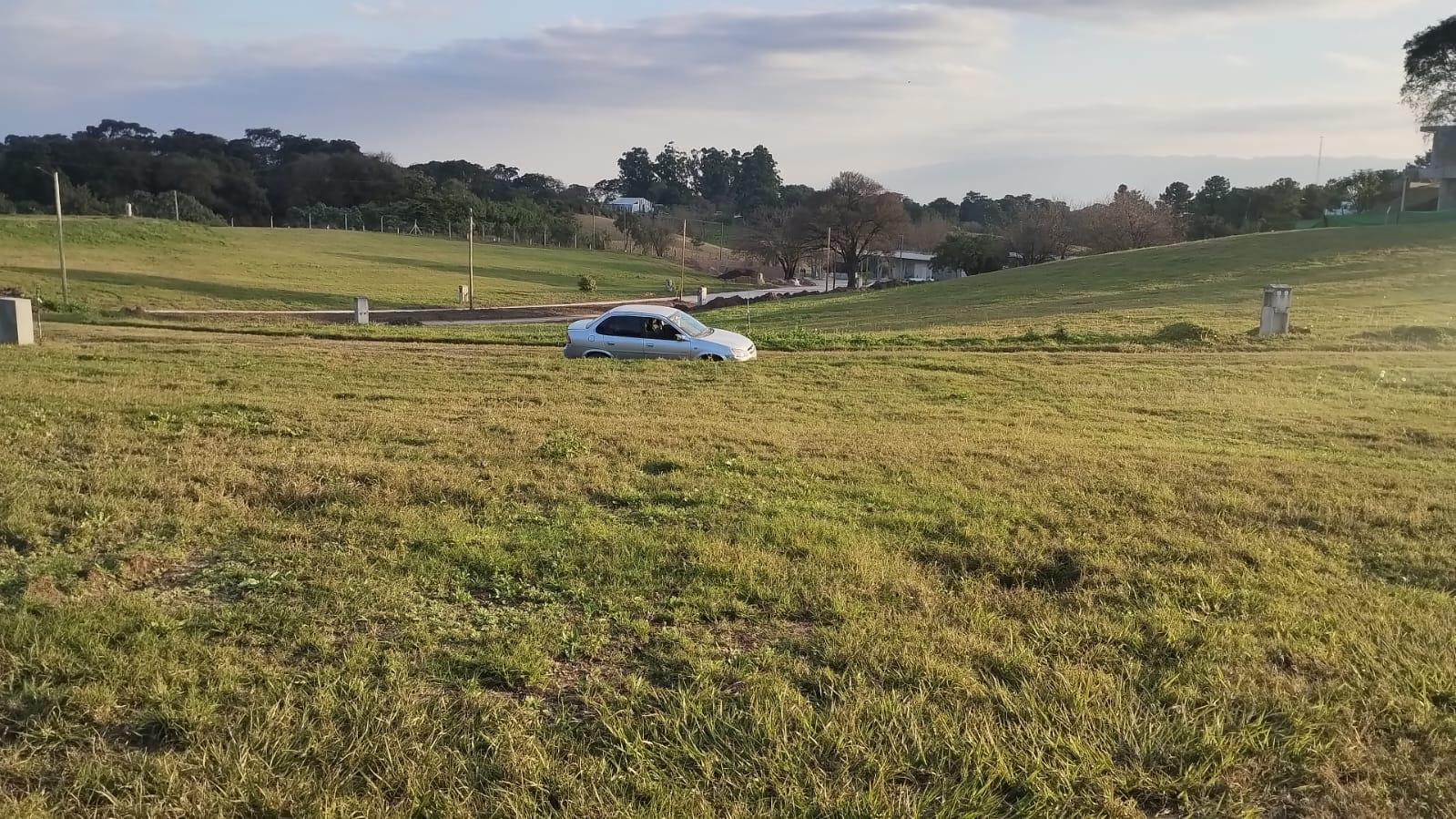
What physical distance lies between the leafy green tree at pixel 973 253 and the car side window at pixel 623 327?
5660cm

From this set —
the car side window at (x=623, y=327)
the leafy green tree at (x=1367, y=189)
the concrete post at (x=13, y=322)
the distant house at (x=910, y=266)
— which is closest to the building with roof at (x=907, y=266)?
the distant house at (x=910, y=266)

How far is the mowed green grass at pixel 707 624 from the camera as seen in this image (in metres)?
2.82

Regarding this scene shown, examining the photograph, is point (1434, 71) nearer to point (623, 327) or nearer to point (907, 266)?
point (907, 266)

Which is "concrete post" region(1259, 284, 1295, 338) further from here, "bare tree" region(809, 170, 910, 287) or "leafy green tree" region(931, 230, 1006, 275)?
"bare tree" region(809, 170, 910, 287)

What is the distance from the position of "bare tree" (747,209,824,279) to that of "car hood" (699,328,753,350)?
61.8 meters

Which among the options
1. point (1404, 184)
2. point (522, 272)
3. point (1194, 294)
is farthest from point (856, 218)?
point (1194, 294)

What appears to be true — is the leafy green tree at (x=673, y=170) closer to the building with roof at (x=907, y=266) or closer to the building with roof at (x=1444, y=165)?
the building with roof at (x=907, y=266)

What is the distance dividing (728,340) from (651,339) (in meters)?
1.32

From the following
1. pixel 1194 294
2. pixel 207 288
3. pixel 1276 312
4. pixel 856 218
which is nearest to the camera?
pixel 1276 312

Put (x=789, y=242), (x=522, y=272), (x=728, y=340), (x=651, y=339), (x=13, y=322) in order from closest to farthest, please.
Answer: (x=13, y=322), (x=651, y=339), (x=728, y=340), (x=522, y=272), (x=789, y=242)

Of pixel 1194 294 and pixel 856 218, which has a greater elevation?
pixel 856 218

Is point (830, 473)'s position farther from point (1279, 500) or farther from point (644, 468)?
point (1279, 500)

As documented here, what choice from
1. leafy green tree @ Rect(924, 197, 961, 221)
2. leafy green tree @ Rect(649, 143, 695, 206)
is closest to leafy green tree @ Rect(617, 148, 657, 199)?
leafy green tree @ Rect(649, 143, 695, 206)

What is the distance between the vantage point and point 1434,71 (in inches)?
2621
